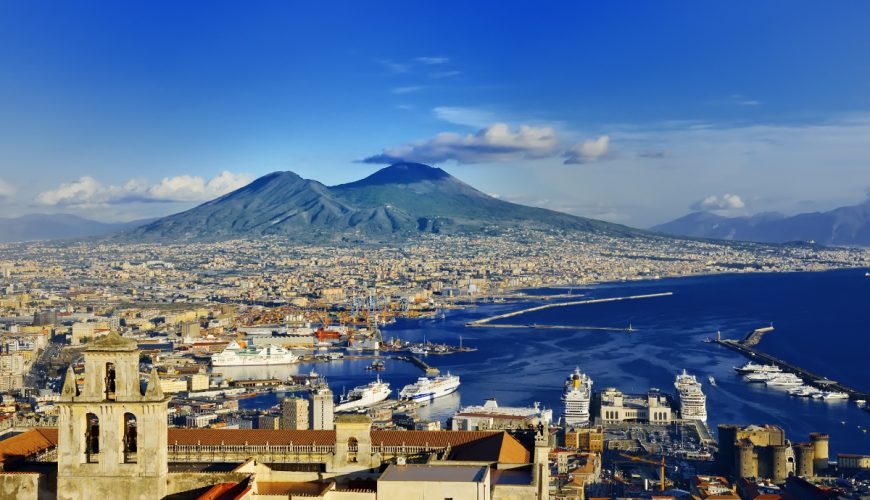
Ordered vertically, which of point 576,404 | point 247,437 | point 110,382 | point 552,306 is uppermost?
point 110,382

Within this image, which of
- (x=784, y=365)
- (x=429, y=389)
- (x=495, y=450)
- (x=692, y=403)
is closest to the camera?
(x=495, y=450)

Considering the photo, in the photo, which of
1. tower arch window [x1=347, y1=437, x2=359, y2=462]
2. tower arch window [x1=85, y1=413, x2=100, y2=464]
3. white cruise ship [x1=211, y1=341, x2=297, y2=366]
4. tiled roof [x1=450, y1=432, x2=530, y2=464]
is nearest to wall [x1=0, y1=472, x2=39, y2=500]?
tower arch window [x1=85, y1=413, x2=100, y2=464]

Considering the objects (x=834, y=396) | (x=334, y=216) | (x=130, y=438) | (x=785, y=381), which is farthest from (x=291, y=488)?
(x=334, y=216)

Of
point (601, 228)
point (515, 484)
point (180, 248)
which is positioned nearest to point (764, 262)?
point (601, 228)

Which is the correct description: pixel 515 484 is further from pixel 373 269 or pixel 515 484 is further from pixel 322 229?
pixel 322 229

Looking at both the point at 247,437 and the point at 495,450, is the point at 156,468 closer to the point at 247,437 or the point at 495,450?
the point at 495,450

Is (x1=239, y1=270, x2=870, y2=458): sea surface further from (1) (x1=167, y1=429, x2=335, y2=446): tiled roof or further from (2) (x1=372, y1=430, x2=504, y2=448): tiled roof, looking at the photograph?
(1) (x1=167, y1=429, x2=335, y2=446): tiled roof
